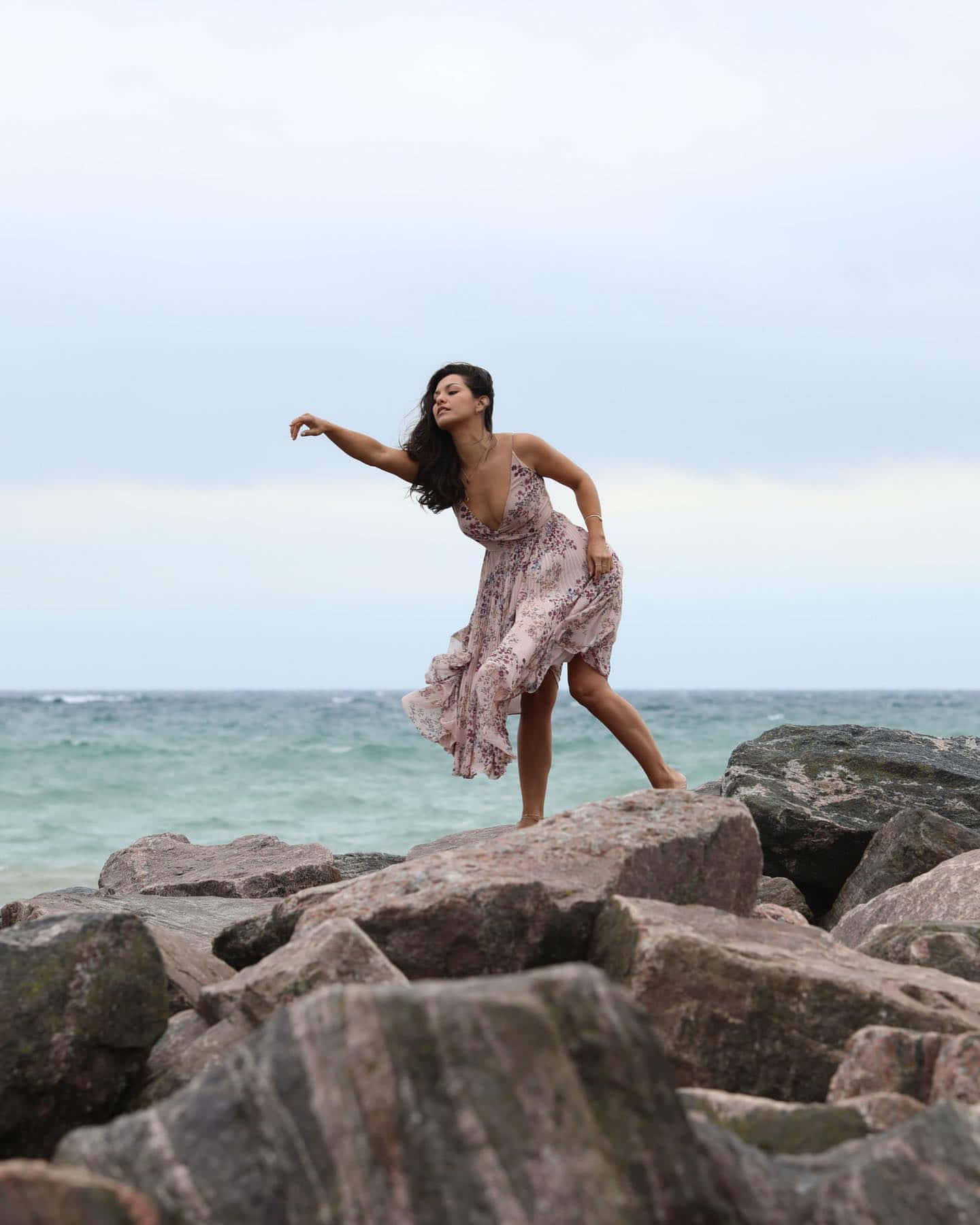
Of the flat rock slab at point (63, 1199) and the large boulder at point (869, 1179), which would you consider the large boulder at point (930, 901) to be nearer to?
the large boulder at point (869, 1179)

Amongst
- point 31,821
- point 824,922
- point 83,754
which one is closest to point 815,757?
point 824,922

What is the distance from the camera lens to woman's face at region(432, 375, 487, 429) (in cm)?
568

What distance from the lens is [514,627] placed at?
5609 millimetres

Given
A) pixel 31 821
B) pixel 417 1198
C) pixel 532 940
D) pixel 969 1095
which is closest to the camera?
pixel 417 1198

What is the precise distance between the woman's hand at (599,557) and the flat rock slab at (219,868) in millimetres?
1946

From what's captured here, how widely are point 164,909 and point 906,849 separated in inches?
123

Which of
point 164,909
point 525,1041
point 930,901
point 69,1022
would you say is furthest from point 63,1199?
point 164,909

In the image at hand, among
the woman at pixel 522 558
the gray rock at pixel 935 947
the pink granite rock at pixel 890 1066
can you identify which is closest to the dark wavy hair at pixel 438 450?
the woman at pixel 522 558

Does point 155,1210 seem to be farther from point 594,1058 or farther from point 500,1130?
point 594,1058

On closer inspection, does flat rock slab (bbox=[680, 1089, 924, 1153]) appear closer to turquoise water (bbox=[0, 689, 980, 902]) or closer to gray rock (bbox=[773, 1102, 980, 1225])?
gray rock (bbox=[773, 1102, 980, 1225])

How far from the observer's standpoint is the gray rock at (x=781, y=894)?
5.93 m

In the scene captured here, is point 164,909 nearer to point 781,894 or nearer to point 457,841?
point 457,841

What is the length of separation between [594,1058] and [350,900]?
66.2 inches

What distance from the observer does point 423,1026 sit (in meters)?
1.95
